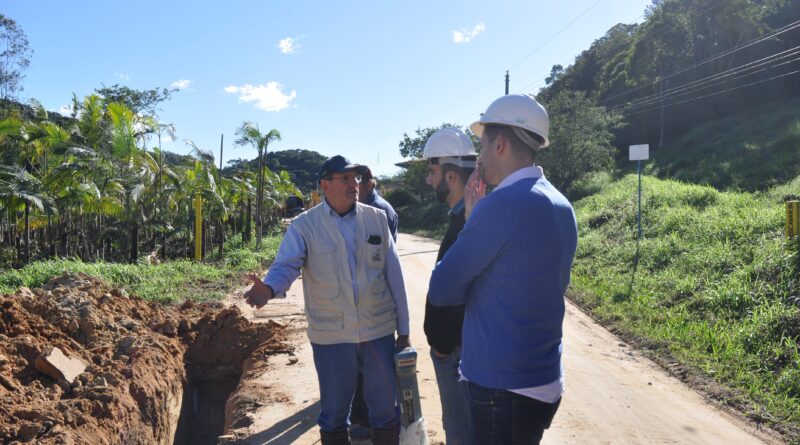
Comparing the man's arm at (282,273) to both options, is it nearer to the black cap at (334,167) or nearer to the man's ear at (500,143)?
the black cap at (334,167)

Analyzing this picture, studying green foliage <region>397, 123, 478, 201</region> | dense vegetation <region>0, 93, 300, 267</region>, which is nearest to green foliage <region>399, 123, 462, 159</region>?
Result: green foliage <region>397, 123, 478, 201</region>

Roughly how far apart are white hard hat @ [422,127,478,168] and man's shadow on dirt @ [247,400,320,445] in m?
2.52

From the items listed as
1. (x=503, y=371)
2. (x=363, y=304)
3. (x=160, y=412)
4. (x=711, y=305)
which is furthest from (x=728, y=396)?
(x=160, y=412)

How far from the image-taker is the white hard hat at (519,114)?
2178mm

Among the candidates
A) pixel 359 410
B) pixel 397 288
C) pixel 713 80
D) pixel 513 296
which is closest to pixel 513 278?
pixel 513 296

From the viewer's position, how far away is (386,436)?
351 centimetres

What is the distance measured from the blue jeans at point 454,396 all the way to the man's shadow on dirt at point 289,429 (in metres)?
1.84

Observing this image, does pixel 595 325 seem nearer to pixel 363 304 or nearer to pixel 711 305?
pixel 711 305

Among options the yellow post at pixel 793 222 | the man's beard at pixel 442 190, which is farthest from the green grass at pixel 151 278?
the yellow post at pixel 793 222

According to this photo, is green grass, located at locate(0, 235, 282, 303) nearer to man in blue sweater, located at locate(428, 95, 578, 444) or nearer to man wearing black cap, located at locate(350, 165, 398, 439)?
man wearing black cap, located at locate(350, 165, 398, 439)

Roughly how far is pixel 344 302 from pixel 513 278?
1.55m

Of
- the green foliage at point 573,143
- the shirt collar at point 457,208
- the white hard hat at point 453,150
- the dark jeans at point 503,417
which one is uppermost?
the green foliage at point 573,143

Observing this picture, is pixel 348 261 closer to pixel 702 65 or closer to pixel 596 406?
pixel 596 406

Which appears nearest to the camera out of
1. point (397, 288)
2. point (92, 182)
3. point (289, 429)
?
point (397, 288)
